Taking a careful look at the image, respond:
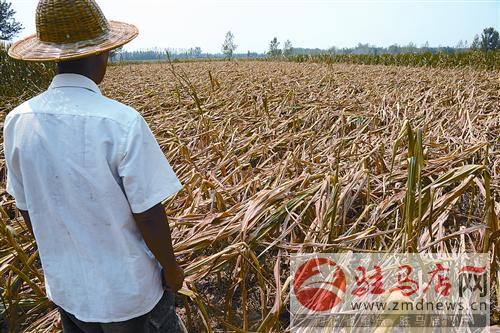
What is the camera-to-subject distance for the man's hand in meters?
0.96

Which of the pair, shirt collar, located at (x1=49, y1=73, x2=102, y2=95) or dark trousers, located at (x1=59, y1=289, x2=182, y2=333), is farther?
dark trousers, located at (x1=59, y1=289, x2=182, y2=333)

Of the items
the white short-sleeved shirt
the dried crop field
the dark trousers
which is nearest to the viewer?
the white short-sleeved shirt

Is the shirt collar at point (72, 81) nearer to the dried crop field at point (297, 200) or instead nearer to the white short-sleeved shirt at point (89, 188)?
the white short-sleeved shirt at point (89, 188)

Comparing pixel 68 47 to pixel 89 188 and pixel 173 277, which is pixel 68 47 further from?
pixel 173 277

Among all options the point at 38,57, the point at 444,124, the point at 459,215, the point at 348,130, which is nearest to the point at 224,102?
the point at 348,130

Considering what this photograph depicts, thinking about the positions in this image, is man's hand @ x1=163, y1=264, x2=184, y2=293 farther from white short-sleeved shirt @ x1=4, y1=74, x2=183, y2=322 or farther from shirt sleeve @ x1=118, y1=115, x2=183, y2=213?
shirt sleeve @ x1=118, y1=115, x2=183, y2=213

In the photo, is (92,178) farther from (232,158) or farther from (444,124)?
(444,124)

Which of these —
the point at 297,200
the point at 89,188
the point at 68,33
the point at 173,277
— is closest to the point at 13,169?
the point at 89,188

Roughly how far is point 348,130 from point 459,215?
4.60ft

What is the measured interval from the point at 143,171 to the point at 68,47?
13.8 inches

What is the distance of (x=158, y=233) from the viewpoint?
2.84ft

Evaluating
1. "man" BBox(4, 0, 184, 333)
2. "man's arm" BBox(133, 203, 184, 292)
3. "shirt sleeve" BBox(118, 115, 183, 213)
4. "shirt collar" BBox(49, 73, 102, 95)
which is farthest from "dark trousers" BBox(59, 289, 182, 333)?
"shirt collar" BBox(49, 73, 102, 95)

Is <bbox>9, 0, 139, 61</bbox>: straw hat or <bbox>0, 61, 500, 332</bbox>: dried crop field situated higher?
<bbox>9, 0, 139, 61</bbox>: straw hat

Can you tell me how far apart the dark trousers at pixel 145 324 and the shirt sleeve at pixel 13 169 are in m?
0.35
